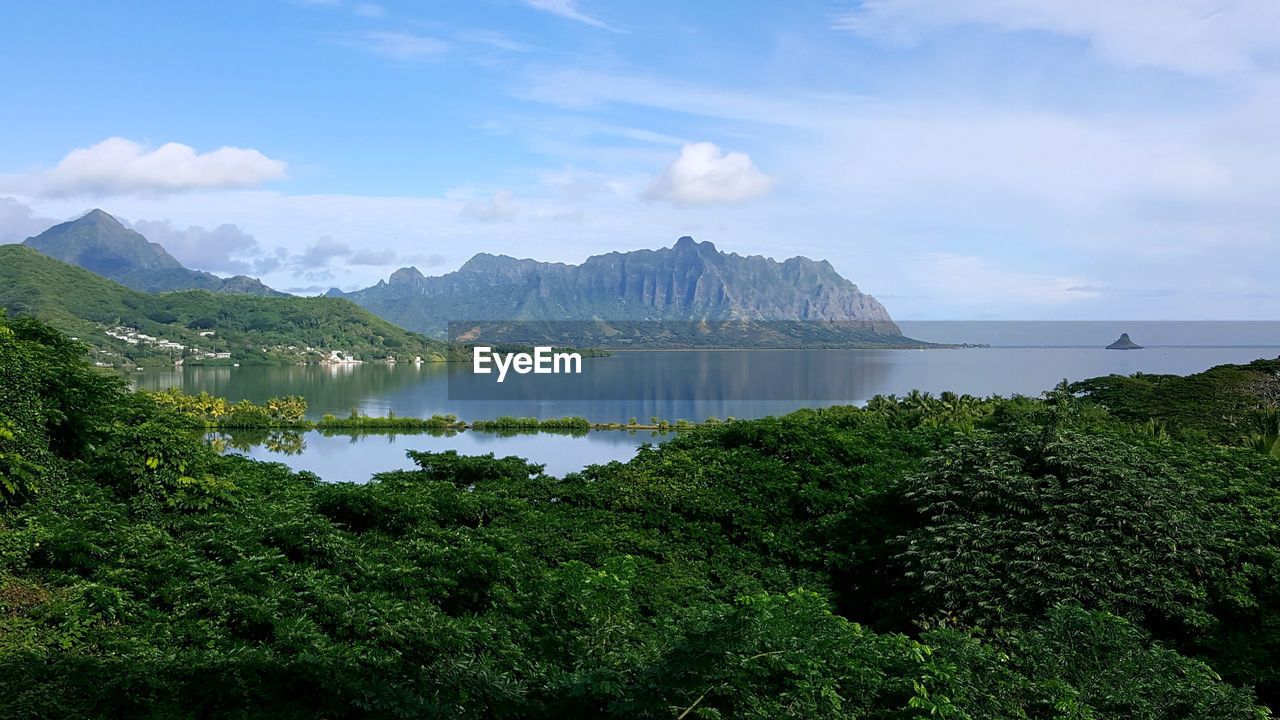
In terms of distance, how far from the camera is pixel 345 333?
181m

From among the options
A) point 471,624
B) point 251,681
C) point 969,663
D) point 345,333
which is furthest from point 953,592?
point 345,333

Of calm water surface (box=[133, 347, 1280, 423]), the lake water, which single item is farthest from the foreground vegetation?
calm water surface (box=[133, 347, 1280, 423])

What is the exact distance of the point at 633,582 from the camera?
33.7 feet

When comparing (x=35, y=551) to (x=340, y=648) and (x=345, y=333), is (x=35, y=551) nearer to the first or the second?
(x=340, y=648)

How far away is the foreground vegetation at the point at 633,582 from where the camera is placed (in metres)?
6.18

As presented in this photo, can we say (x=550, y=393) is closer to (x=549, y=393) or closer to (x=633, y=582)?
(x=549, y=393)

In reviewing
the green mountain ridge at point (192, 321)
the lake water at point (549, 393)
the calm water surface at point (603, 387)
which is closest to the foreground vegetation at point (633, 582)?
the lake water at point (549, 393)

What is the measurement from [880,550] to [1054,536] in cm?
289

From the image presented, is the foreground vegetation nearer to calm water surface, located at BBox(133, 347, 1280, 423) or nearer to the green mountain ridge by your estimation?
calm water surface, located at BBox(133, 347, 1280, 423)

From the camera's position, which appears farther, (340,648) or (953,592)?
(953,592)

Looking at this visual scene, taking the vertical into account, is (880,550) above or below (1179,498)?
below

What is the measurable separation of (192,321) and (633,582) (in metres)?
189

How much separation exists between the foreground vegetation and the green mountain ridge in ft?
463

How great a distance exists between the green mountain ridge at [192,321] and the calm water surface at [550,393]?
1596cm
